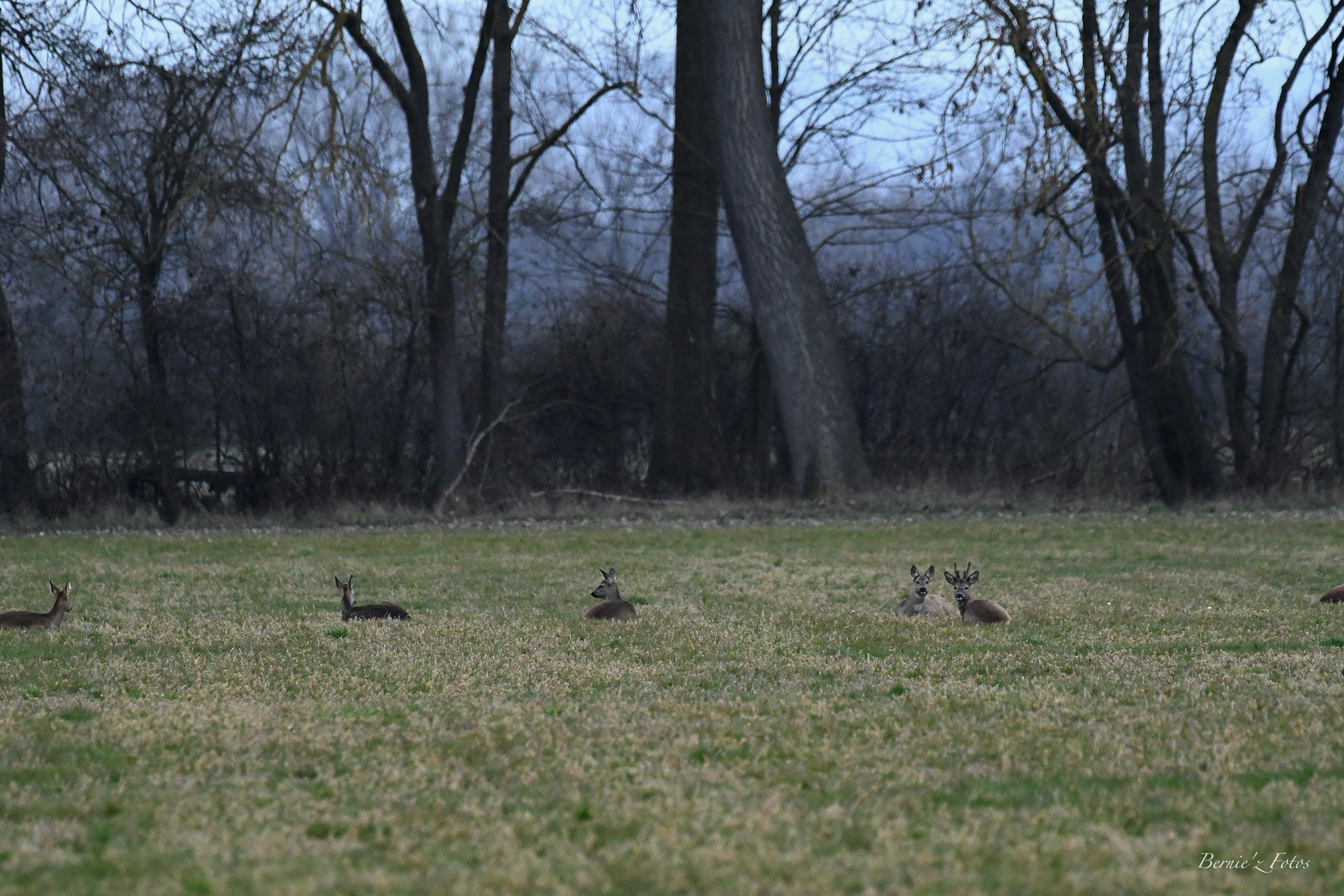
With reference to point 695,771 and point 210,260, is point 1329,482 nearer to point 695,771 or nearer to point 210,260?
point 210,260

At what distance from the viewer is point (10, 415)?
78.1 ft

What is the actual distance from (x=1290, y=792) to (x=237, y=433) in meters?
23.5

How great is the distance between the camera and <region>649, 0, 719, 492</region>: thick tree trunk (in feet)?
91.4

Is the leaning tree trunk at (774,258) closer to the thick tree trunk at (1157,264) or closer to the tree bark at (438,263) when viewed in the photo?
the tree bark at (438,263)

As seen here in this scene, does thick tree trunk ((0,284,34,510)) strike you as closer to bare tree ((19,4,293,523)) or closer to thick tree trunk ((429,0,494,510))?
bare tree ((19,4,293,523))

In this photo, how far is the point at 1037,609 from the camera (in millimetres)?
10977

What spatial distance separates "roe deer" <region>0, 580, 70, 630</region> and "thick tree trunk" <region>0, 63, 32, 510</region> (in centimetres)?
1496

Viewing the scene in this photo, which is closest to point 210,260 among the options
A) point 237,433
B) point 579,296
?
point 237,433

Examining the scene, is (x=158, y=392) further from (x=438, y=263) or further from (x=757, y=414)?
(x=757, y=414)

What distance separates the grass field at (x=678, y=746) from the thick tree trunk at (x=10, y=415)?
1261 cm

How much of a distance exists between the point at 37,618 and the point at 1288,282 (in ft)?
Result: 70.8

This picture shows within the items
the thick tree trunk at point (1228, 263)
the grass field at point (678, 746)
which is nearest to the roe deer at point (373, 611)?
the grass field at point (678, 746)

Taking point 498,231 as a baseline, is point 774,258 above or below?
below

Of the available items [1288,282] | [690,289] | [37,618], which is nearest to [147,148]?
[690,289]
